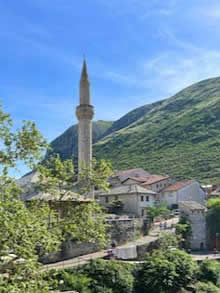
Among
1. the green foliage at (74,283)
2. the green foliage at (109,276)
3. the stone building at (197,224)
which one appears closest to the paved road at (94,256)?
the green foliage at (109,276)

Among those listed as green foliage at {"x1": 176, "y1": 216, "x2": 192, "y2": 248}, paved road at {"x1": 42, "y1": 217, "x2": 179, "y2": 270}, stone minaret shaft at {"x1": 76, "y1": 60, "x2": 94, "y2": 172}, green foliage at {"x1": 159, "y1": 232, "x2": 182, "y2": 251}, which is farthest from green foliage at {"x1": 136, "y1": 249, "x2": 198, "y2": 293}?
stone minaret shaft at {"x1": 76, "y1": 60, "x2": 94, "y2": 172}

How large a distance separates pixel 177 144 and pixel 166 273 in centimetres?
10185

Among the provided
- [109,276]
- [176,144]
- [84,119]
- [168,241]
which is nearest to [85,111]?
[84,119]

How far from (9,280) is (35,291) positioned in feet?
3.92

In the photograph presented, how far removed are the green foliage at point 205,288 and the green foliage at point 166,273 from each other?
29.7 inches

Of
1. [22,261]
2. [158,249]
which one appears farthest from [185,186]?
[22,261]

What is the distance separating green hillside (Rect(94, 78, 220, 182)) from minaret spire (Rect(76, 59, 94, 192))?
2062 inches

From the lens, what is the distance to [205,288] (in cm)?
3027

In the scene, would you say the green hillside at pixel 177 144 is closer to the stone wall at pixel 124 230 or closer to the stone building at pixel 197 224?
the stone building at pixel 197 224

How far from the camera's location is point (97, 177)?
1684 centimetres

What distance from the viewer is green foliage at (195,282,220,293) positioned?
98.7 ft

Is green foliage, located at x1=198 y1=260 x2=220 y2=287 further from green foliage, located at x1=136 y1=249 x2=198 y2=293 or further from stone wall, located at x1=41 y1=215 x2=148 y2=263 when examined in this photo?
stone wall, located at x1=41 y1=215 x2=148 y2=263

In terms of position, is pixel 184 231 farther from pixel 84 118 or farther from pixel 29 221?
pixel 29 221

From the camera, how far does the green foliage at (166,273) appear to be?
28.9 metres
